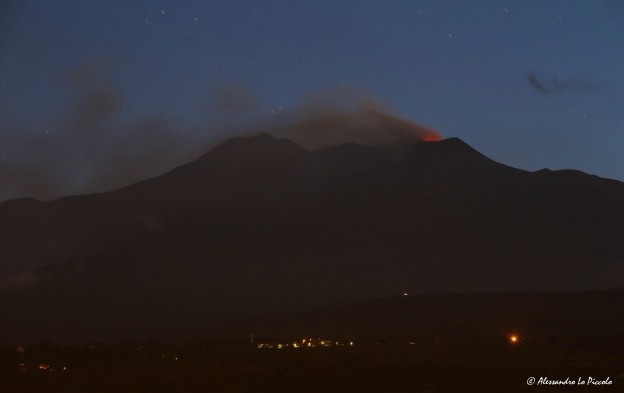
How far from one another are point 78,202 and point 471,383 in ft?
542

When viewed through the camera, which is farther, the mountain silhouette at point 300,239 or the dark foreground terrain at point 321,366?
the mountain silhouette at point 300,239

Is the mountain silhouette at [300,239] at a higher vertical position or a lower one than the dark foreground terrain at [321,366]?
higher

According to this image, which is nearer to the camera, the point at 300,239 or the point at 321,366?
the point at 321,366

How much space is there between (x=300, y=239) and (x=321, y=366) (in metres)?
92.7

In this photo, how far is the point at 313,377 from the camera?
93.0 ft

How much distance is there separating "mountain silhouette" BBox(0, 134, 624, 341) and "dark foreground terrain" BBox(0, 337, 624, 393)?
41.6 metres

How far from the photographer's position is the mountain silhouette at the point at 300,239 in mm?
97062

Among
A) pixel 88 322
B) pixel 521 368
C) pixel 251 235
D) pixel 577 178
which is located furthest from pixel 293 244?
pixel 521 368

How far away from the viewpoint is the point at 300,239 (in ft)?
406

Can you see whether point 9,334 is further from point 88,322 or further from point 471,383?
point 471,383

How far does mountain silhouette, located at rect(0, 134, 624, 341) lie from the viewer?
9706cm

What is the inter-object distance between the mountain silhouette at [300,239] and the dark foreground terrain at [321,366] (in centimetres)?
4163

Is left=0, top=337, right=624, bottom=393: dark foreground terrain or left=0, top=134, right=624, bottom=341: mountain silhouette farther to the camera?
left=0, top=134, right=624, bottom=341: mountain silhouette

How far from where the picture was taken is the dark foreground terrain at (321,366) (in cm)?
→ 2667
